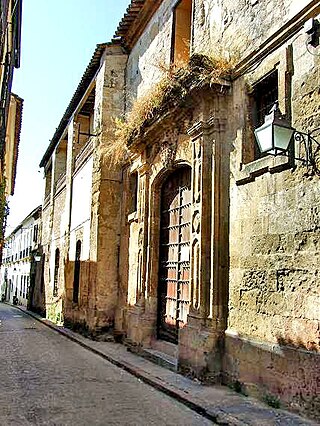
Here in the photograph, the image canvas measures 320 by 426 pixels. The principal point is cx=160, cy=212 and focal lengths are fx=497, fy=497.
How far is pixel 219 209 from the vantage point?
7.11m

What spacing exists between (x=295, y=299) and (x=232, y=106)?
307cm

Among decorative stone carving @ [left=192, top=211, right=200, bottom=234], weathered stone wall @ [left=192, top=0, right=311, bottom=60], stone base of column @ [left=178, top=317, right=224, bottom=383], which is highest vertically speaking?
weathered stone wall @ [left=192, top=0, right=311, bottom=60]

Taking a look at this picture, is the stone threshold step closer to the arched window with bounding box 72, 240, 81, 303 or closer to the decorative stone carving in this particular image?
the decorative stone carving

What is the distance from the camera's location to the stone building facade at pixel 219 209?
5.45 meters

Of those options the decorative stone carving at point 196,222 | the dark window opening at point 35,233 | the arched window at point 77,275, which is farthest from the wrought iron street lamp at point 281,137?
the dark window opening at point 35,233

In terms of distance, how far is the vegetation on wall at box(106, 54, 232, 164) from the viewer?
23.4 ft

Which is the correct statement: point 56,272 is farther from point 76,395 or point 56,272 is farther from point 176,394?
point 176,394

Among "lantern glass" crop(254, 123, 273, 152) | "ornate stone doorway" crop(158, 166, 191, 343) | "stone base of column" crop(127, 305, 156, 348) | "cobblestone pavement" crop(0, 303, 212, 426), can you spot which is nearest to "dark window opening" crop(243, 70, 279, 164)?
"lantern glass" crop(254, 123, 273, 152)

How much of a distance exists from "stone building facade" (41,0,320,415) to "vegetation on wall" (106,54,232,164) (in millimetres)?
28

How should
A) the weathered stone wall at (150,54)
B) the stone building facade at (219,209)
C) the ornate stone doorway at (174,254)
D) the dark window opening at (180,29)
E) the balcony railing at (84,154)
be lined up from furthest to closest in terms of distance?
the balcony railing at (84,154), the weathered stone wall at (150,54), the dark window opening at (180,29), the ornate stone doorway at (174,254), the stone building facade at (219,209)

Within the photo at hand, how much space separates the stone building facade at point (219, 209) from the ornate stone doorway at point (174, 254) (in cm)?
3

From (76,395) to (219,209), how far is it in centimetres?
314

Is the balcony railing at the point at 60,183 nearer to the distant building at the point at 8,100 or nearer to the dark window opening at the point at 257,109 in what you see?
the distant building at the point at 8,100

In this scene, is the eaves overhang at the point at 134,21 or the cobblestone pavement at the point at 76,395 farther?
the eaves overhang at the point at 134,21
